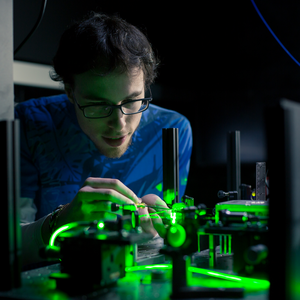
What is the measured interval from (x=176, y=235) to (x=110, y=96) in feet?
2.34

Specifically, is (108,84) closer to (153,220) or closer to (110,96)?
(110,96)

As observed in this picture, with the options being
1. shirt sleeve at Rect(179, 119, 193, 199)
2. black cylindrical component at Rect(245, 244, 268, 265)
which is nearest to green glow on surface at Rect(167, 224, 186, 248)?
black cylindrical component at Rect(245, 244, 268, 265)

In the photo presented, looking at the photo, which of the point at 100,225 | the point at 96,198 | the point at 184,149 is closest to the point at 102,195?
the point at 96,198

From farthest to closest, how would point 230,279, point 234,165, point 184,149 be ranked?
point 184,149 → point 234,165 → point 230,279

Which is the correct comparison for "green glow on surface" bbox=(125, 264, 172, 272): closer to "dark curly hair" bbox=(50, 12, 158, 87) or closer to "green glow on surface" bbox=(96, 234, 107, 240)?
"green glow on surface" bbox=(96, 234, 107, 240)

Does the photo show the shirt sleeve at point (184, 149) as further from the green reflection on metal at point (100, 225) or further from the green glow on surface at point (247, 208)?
the green reflection on metal at point (100, 225)

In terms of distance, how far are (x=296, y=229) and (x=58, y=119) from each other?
1.44 m

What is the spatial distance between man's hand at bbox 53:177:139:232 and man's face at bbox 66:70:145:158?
0.36m

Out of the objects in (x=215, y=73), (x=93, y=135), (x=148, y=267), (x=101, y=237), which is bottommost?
(x=148, y=267)

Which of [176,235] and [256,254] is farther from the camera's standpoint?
[176,235]

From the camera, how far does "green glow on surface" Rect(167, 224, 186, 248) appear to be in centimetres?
77

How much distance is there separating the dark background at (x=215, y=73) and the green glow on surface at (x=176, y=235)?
2.04 metres

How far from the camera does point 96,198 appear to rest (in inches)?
42.0

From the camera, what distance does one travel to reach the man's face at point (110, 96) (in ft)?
4.35
